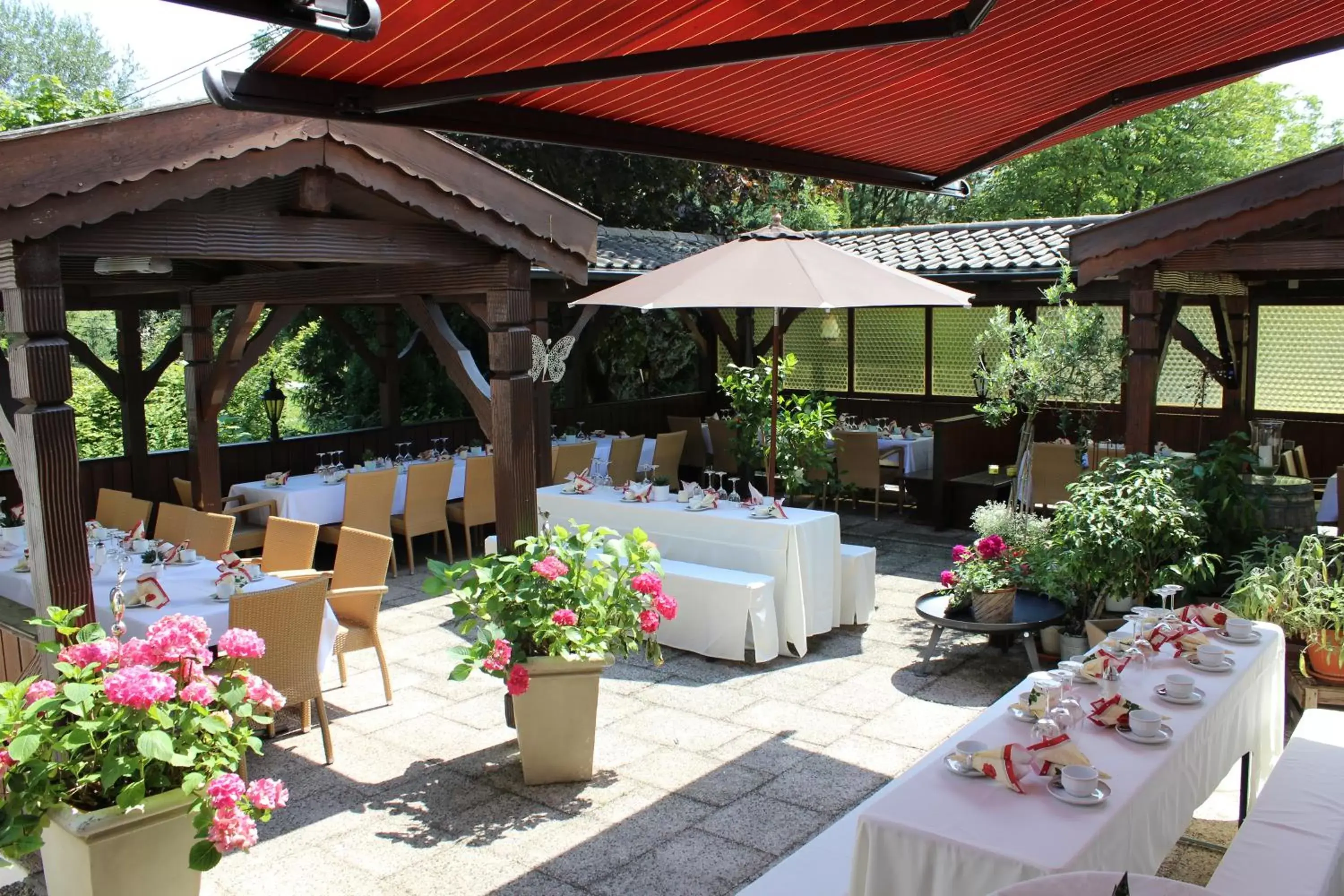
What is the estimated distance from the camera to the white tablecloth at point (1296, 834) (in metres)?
2.88

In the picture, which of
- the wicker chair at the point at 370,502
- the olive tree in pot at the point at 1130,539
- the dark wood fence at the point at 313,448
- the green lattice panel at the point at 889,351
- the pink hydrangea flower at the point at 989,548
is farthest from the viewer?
the green lattice panel at the point at 889,351

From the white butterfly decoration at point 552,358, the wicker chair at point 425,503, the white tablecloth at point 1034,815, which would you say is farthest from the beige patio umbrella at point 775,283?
the white tablecloth at point 1034,815

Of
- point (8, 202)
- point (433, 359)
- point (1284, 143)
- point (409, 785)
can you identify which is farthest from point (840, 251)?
point (1284, 143)

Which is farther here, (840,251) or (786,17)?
(840,251)

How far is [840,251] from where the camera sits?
6.94 meters

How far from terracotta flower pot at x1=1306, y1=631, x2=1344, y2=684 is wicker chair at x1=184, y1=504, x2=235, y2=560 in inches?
233

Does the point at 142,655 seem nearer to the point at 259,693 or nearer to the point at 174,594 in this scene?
the point at 259,693

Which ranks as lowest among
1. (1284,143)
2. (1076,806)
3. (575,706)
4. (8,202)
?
(575,706)

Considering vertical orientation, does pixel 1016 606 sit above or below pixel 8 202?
below

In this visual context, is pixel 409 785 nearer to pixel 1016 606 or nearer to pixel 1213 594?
pixel 1016 606

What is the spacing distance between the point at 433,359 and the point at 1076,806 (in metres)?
13.2

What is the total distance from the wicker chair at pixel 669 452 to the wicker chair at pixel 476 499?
2.23 meters

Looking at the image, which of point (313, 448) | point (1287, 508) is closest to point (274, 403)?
point (313, 448)

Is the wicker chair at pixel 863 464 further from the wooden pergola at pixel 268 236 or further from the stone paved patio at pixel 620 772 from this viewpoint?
the wooden pergola at pixel 268 236
